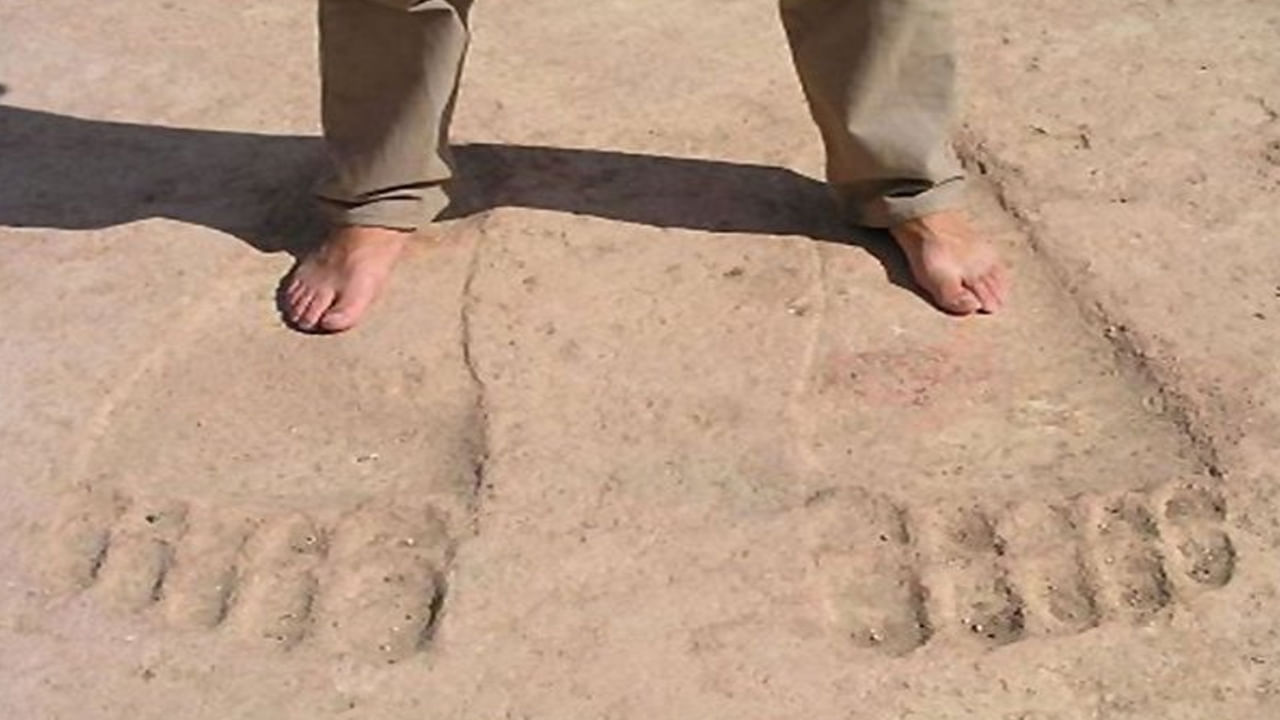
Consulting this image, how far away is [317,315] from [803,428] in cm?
61

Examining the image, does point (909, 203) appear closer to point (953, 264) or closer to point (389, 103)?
point (953, 264)

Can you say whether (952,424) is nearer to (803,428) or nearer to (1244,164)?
(803,428)

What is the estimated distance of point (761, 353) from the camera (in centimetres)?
247

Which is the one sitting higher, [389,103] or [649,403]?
[389,103]

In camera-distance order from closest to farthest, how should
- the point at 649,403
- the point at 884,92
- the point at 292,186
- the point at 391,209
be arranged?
1. the point at 649,403
2. the point at 884,92
3. the point at 391,209
4. the point at 292,186

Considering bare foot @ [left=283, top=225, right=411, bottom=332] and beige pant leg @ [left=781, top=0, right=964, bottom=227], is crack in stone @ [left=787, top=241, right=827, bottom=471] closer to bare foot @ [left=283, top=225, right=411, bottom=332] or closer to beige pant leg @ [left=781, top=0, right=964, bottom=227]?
beige pant leg @ [left=781, top=0, right=964, bottom=227]

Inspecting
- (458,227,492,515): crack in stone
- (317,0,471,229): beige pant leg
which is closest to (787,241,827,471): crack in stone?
(458,227,492,515): crack in stone

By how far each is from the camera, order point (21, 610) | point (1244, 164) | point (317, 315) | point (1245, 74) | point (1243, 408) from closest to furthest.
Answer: point (21, 610) < point (1243, 408) < point (317, 315) < point (1244, 164) < point (1245, 74)

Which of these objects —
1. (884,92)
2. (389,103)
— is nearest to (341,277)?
(389,103)

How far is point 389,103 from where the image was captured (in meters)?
2.54

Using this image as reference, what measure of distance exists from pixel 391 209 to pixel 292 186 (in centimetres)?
25

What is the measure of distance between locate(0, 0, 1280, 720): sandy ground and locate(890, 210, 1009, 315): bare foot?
1.2 inches

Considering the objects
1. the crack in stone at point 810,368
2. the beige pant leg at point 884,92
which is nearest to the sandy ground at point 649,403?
the crack in stone at point 810,368

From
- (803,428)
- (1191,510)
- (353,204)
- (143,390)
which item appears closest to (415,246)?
(353,204)
